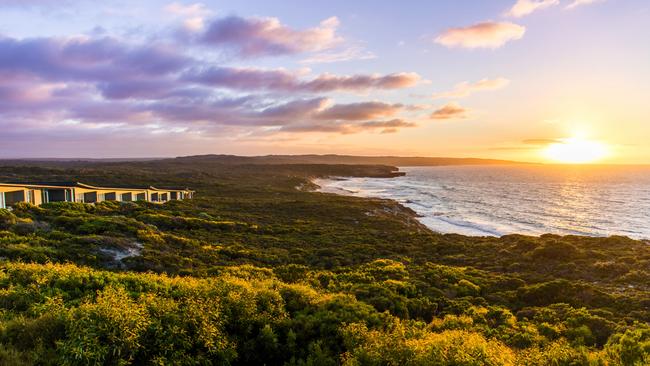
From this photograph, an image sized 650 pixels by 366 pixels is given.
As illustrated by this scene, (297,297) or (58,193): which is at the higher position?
(58,193)

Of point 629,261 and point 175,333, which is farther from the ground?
point 175,333

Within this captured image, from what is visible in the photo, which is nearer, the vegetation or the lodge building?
the vegetation

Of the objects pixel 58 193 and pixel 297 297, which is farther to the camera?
pixel 58 193

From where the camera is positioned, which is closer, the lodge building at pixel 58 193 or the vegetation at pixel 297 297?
the vegetation at pixel 297 297

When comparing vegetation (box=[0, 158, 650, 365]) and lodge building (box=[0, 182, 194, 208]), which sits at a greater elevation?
lodge building (box=[0, 182, 194, 208])

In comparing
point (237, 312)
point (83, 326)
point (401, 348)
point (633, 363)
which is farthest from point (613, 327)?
point (83, 326)

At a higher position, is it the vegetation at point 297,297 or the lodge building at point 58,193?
the lodge building at point 58,193

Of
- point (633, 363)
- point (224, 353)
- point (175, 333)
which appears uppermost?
point (175, 333)

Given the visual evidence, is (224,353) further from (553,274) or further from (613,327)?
(553,274)
